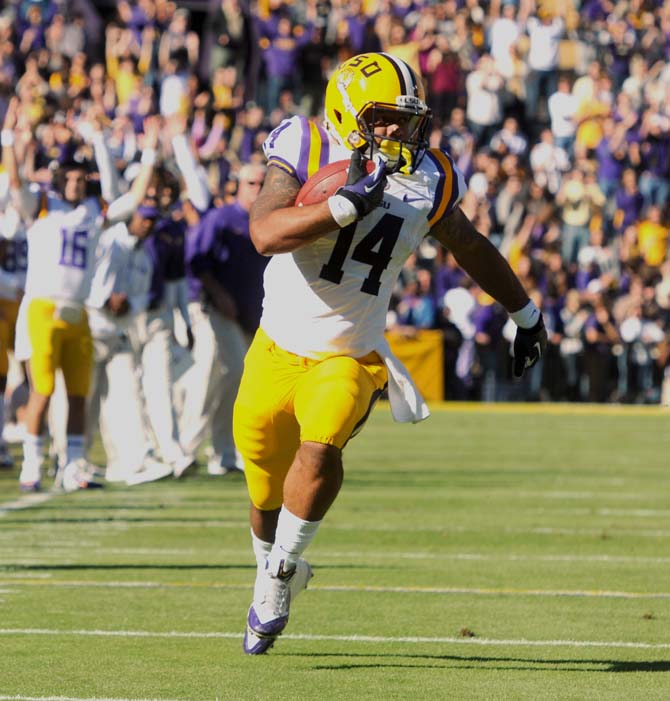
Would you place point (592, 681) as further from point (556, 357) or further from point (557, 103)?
point (557, 103)

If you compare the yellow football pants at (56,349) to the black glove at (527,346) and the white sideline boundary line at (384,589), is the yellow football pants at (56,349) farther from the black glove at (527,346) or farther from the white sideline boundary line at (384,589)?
the black glove at (527,346)

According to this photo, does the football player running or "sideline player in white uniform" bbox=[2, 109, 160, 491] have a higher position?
the football player running

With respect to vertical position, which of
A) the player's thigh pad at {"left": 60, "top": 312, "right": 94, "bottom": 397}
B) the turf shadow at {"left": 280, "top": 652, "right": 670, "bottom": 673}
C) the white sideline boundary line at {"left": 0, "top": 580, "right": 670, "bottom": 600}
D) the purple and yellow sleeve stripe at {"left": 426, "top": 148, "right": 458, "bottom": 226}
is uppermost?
the purple and yellow sleeve stripe at {"left": 426, "top": 148, "right": 458, "bottom": 226}

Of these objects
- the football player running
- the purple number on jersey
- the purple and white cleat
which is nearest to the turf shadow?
the purple and white cleat

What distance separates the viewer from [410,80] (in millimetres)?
4984

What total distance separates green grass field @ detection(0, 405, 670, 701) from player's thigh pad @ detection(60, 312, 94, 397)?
0.66 m

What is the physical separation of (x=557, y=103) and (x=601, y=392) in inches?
161

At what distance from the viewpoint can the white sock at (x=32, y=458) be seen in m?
9.93

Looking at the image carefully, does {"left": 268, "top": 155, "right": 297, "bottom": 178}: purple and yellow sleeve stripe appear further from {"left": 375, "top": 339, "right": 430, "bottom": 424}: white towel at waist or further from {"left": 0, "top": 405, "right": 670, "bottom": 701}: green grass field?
{"left": 0, "top": 405, "right": 670, "bottom": 701}: green grass field

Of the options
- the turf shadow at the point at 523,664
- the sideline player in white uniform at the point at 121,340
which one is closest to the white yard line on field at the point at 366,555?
the turf shadow at the point at 523,664

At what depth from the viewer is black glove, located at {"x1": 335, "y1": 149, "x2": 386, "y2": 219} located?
462 centimetres

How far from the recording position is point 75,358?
10.2 meters

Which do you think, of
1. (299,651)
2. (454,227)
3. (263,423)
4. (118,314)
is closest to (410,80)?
(454,227)

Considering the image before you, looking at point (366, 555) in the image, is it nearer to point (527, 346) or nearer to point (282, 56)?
point (527, 346)
